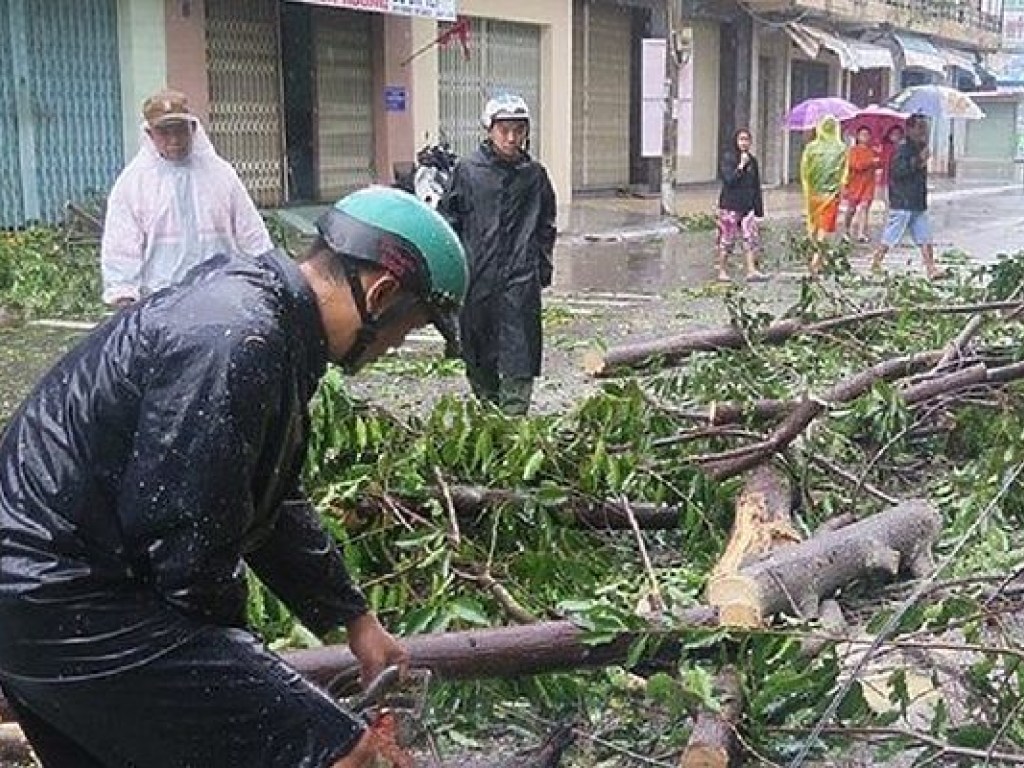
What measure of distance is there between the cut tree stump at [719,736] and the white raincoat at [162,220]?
304 cm

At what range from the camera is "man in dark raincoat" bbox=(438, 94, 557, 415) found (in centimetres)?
637

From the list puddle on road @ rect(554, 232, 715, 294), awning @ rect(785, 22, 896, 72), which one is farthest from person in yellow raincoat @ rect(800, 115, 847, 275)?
awning @ rect(785, 22, 896, 72)

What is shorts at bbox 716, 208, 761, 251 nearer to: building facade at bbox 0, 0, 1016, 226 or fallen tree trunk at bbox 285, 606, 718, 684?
building facade at bbox 0, 0, 1016, 226

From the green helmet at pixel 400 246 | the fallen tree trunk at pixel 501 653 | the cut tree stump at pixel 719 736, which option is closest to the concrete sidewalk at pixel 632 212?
the fallen tree trunk at pixel 501 653

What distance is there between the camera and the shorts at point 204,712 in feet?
6.48

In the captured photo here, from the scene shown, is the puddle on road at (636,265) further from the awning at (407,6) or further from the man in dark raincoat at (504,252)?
the man in dark raincoat at (504,252)

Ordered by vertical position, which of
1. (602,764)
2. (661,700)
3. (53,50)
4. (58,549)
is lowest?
(602,764)

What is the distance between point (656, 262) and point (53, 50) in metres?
7.01

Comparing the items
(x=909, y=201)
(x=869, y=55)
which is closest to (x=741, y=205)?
(x=909, y=201)

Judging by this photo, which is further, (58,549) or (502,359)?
(502,359)

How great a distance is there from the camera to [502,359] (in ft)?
21.4

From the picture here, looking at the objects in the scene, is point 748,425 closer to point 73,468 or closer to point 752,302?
point 73,468

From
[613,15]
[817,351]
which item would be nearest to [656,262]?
[817,351]

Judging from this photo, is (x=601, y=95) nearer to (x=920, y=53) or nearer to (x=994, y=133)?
(x=920, y=53)
